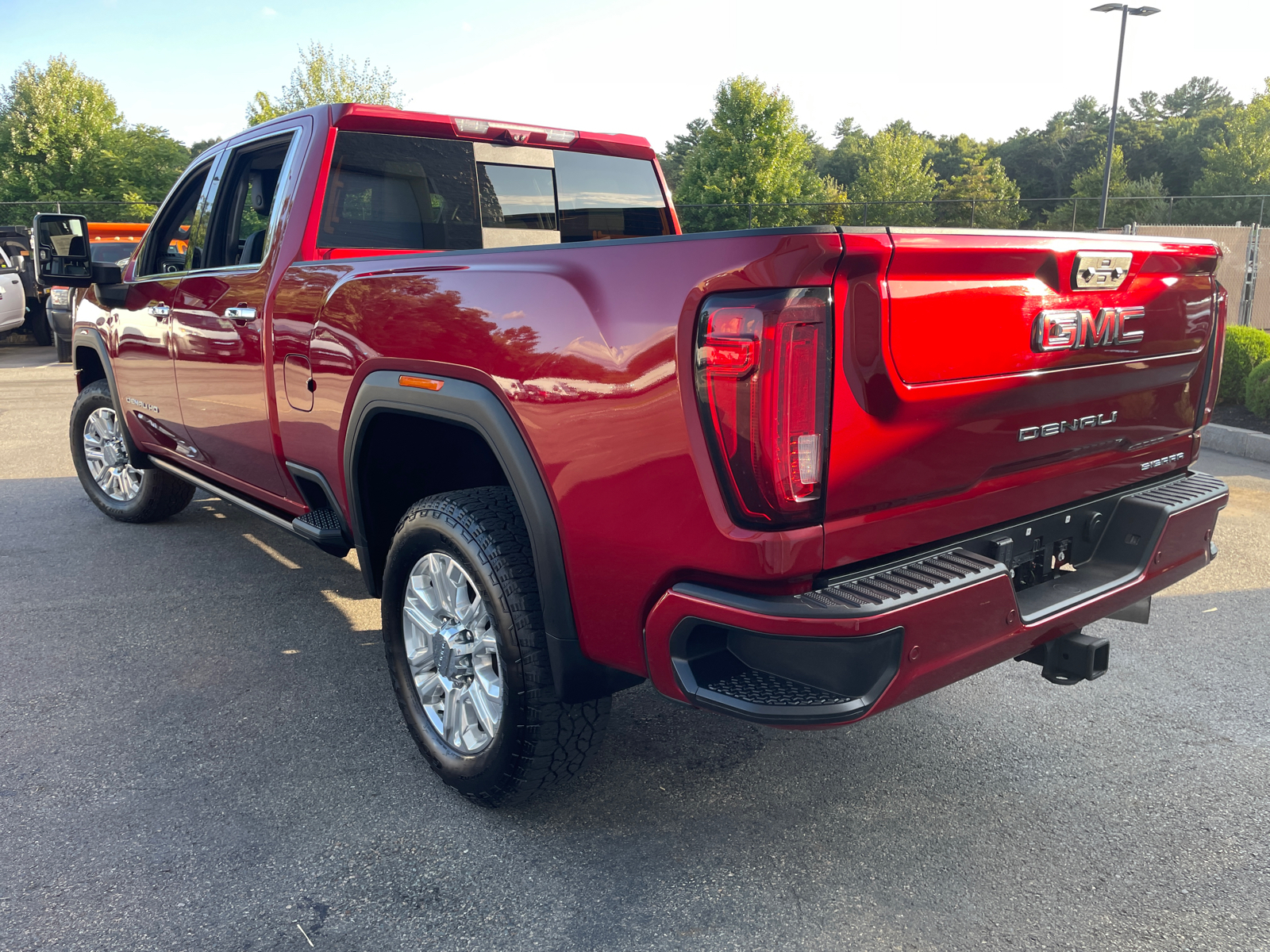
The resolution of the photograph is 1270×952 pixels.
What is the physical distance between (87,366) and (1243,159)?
7049 centimetres

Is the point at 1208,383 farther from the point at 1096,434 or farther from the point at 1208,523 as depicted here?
the point at 1096,434

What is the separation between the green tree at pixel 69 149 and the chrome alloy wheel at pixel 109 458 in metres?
41.3

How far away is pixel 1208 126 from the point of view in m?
68.8

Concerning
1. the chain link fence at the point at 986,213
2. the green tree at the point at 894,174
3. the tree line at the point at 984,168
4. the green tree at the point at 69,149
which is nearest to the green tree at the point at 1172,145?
the tree line at the point at 984,168

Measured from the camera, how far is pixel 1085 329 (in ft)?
7.59

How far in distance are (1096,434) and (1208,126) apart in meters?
82.4

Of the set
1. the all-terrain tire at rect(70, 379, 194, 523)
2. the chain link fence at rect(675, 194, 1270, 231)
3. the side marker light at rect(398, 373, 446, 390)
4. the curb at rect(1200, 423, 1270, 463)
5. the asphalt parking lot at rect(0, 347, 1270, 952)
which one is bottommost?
the curb at rect(1200, 423, 1270, 463)

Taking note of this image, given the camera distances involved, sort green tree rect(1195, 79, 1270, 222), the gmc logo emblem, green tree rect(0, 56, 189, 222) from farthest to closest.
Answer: green tree rect(1195, 79, 1270, 222), green tree rect(0, 56, 189, 222), the gmc logo emblem

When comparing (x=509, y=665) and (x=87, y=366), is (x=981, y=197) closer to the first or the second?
(x=87, y=366)

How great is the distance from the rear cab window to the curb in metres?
5.89

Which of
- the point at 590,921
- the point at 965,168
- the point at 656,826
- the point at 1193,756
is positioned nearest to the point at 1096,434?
the point at 1193,756

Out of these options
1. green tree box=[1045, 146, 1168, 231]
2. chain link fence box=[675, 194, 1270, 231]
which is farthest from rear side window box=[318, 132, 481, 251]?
green tree box=[1045, 146, 1168, 231]

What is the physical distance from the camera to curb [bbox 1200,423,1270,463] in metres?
7.68

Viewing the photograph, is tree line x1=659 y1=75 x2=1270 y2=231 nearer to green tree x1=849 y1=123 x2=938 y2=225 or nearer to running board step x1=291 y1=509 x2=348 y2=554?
green tree x1=849 y1=123 x2=938 y2=225
